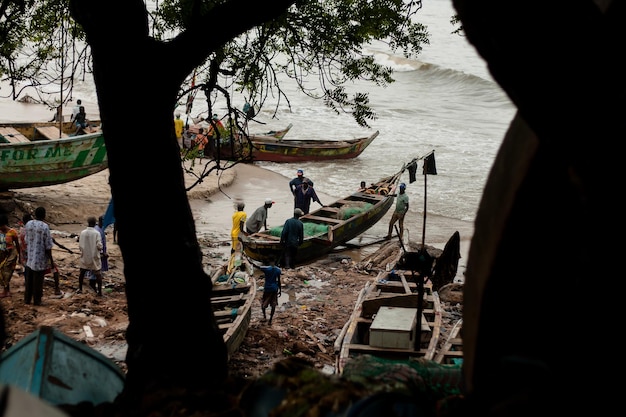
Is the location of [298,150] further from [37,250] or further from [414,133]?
[37,250]

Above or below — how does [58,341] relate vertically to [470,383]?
below

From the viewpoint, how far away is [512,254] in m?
2.66

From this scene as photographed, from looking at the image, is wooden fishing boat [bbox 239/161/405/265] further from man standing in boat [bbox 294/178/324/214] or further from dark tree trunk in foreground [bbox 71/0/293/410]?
dark tree trunk in foreground [bbox 71/0/293/410]

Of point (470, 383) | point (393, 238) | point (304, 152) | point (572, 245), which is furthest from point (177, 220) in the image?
point (304, 152)

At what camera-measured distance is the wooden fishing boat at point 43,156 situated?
Answer: 1678 cm

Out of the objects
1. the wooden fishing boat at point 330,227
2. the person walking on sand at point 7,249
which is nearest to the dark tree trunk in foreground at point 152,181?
the person walking on sand at point 7,249

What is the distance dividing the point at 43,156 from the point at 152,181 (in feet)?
45.3

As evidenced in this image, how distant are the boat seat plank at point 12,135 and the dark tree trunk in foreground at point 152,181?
13.7 meters

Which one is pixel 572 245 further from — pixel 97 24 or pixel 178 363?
pixel 97 24

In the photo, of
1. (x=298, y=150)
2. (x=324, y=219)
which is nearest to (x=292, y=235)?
(x=324, y=219)

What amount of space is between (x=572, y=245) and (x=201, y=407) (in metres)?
1.76

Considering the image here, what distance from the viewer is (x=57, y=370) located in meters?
3.91

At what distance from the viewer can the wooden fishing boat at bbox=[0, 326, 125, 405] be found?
3775 mm

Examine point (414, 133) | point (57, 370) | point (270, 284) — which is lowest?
point (270, 284)
